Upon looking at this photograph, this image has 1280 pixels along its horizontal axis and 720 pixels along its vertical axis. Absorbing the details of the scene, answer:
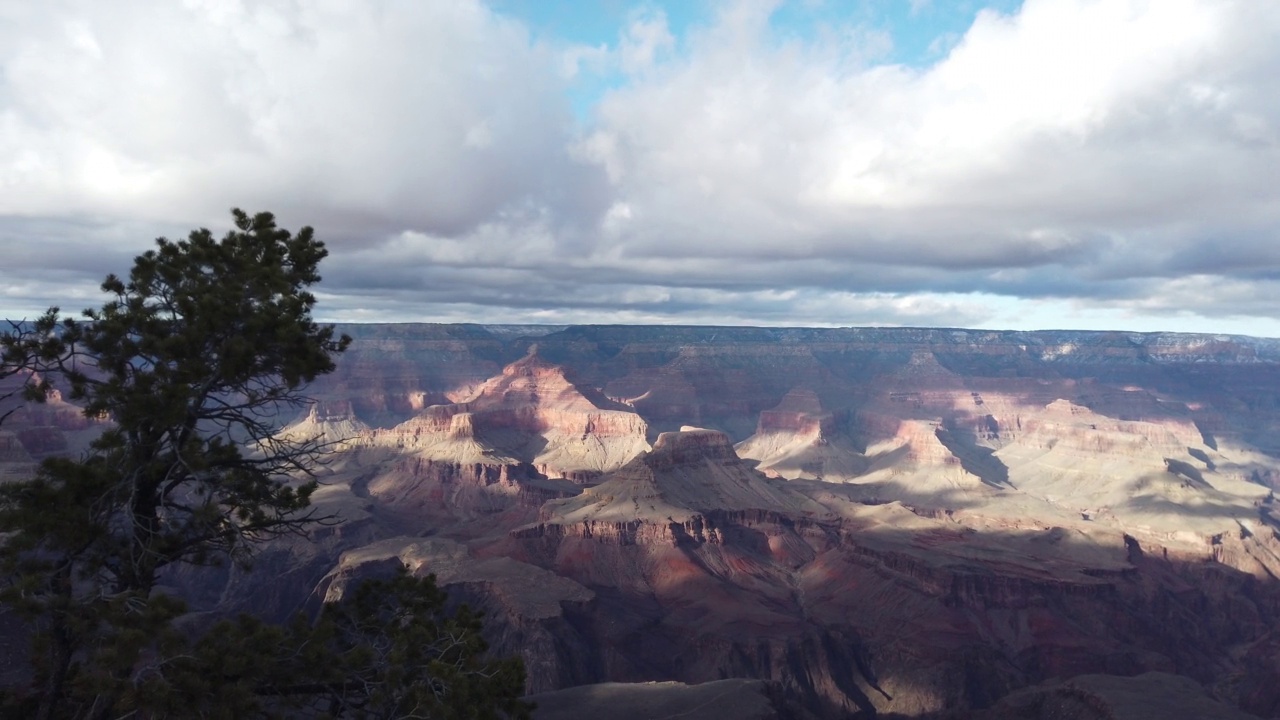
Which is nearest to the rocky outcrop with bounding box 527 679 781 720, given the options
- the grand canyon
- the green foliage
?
the grand canyon

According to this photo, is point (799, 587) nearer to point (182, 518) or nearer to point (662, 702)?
point (662, 702)

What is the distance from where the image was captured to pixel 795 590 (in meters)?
120

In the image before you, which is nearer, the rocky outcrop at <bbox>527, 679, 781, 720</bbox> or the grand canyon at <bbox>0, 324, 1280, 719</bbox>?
the rocky outcrop at <bbox>527, 679, 781, 720</bbox>

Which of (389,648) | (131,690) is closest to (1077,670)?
(389,648)

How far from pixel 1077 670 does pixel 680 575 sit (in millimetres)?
52080

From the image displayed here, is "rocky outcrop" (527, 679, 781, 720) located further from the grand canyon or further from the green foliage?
the green foliage

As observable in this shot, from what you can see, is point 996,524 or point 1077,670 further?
point 996,524

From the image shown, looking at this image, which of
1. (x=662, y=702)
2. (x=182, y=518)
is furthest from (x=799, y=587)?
(x=182, y=518)

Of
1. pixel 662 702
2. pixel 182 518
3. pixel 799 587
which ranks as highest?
pixel 182 518

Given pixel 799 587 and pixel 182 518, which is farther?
pixel 799 587

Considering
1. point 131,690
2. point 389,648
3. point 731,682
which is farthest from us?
point 731,682

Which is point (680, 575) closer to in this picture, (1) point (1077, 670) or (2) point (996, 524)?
(1) point (1077, 670)

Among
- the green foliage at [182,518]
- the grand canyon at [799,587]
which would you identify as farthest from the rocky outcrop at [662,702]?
the green foliage at [182,518]

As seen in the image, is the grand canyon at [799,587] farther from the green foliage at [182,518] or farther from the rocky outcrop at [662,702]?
the green foliage at [182,518]
